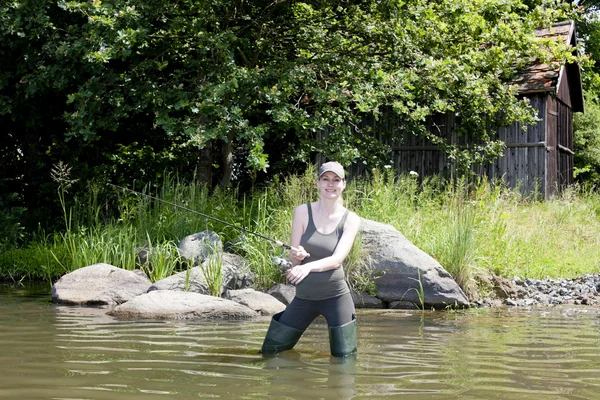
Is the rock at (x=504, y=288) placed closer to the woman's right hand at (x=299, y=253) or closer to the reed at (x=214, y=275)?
the reed at (x=214, y=275)

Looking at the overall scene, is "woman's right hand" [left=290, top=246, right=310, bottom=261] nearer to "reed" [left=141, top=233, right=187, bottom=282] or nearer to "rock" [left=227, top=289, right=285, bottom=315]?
"rock" [left=227, top=289, right=285, bottom=315]

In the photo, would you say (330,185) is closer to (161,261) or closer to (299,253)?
(299,253)

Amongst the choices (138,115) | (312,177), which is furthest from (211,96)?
(138,115)

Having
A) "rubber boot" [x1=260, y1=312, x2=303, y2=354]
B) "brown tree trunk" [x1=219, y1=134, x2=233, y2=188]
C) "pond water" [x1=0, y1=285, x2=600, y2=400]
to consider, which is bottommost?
"pond water" [x1=0, y1=285, x2=600, y2=400]

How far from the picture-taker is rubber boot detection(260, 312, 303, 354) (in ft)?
19.6

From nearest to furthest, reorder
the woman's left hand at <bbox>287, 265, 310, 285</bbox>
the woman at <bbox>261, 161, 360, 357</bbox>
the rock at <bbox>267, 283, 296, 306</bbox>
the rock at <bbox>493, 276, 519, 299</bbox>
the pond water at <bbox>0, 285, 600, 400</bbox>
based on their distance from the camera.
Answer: the pond water at <bbox>0, 285, 600, 400</bbox> → the woman's left hand at <bbox>287, 265, 310, 285</bbox> → the woman at <bbox>261, 161, 360, 357</bbox> → the rock at <bbox>267, 283, 296, 306</bbox> → the rock at <bbox>493, 276, 519, 299</bbox>

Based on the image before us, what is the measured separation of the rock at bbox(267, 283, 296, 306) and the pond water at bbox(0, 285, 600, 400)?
1142 millimetres

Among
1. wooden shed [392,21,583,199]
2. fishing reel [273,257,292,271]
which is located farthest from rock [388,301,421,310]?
wooden shed [392,21,583,199]

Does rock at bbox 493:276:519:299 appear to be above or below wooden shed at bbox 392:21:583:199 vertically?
below

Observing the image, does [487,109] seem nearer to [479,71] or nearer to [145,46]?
[479,71]

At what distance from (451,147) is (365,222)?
6600mm

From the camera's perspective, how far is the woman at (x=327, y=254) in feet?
18.4

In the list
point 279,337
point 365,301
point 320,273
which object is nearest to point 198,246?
point 365,301

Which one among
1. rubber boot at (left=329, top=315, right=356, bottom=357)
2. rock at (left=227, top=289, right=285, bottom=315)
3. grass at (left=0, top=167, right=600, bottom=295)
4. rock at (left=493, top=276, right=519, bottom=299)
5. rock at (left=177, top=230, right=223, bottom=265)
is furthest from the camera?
rock at (left=177, top=230, right=223, bottom=265)
